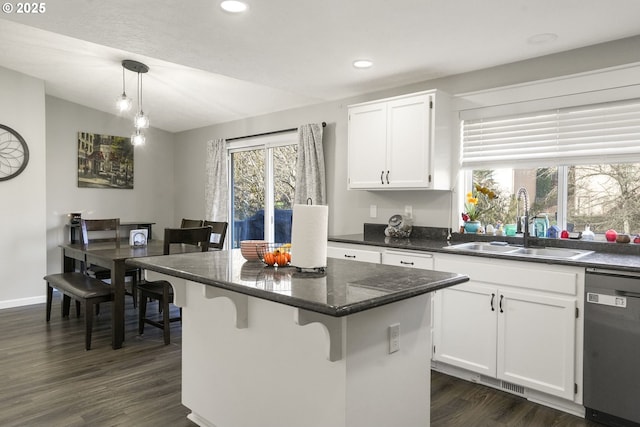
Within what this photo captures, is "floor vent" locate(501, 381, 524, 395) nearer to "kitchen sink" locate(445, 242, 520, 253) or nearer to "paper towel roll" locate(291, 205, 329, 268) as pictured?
"kitchen sink" locate(445, 242, 520, 253)

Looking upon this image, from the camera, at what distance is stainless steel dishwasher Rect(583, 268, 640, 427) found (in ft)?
7.27

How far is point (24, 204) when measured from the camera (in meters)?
4.90

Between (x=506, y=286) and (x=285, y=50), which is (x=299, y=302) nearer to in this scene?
(x=506, y=286)

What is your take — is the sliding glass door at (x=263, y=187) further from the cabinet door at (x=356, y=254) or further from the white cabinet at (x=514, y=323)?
the white cabinet at (x=514, y=323)

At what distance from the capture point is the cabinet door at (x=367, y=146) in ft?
12.0

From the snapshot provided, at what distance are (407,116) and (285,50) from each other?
111 centimetres

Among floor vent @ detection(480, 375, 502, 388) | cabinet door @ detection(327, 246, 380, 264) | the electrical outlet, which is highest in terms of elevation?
cabinet door @ detection(327, 246, 380, 264)

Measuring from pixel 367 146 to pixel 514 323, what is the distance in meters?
1.87

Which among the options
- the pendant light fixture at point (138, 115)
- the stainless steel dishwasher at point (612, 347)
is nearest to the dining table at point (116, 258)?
the pendant light fixture at point (138, 115)

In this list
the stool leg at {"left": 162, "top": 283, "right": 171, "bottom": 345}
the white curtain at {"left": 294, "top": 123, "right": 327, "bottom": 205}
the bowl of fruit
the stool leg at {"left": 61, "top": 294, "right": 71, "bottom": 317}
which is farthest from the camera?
the white curtain at {"left": 294, "top": 123, "right": 327, "bottom": 205}

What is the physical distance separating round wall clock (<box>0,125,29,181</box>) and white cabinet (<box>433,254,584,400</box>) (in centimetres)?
467

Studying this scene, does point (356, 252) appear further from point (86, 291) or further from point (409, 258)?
point (86, 291)

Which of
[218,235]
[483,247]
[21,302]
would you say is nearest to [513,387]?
[483,247]

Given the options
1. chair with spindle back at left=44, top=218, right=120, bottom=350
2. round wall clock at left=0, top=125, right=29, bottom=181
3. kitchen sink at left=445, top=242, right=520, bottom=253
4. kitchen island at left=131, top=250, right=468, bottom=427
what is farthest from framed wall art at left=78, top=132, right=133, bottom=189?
kitchen sink at left=445, top=242, right=520, bottom=253
